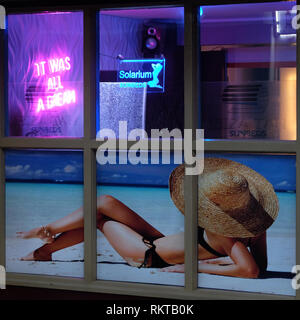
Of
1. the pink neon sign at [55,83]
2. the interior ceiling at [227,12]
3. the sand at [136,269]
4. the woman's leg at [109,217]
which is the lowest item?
the sand at [136,269]

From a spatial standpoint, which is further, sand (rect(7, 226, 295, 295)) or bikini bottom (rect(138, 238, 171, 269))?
bikini bottom (rect(138, 238, 171, 269))

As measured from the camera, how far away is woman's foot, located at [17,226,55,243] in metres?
6.65

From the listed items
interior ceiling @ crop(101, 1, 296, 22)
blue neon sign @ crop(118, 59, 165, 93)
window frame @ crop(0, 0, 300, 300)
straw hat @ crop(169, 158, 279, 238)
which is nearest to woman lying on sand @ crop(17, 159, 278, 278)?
straw hat @ crop(169, 158, 279, 238)

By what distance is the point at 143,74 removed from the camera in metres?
6.38

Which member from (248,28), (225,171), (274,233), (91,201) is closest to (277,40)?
(248,28)

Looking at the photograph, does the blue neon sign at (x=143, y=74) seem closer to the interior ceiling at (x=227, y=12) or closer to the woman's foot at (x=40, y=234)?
the interior ceiling at (x=227, y=12)

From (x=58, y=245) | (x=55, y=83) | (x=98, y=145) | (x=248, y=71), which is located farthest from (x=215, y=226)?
(x=55, y=83)

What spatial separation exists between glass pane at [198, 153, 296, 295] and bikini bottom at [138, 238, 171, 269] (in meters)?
0.41

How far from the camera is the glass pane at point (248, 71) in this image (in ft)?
19.6

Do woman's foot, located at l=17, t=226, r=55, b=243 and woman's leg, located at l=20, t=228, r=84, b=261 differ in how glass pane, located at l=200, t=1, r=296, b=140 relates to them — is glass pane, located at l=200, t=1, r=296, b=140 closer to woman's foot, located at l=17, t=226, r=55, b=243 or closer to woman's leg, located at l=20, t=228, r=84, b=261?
woman's leg, located at l=20, t=228, r=84, b=261

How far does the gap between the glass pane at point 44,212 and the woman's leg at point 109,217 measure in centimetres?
1

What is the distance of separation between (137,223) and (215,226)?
0.83 meters

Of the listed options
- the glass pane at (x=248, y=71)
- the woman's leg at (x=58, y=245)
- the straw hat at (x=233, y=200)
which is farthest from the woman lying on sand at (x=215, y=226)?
the glass pane at (x=248, y=71)

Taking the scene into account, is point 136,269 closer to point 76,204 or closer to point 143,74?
point 76,204
